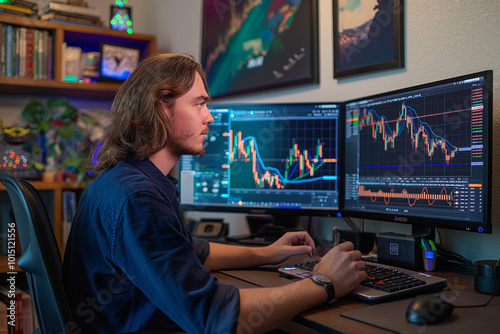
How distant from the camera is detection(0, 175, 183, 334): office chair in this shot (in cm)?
85

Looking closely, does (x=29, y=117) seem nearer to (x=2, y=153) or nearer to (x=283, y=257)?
(x=2, y=153)

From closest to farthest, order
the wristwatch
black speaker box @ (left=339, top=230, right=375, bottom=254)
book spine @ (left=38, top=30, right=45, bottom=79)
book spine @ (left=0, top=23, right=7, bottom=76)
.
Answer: the wristwatch < black speaker box @ (left=339, top=230, right=375, bottom=254) < book spine @ (left=0, top=23, right=7, bottom=76) < book spine @ (left=38, top=30, right=45, bottom=79)

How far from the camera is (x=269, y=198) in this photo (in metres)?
1.67

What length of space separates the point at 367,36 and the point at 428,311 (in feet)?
3.75

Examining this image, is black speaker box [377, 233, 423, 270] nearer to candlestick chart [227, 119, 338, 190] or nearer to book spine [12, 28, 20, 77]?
candlestick chart [227, 119, 338, 190]

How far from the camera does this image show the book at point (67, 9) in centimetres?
237

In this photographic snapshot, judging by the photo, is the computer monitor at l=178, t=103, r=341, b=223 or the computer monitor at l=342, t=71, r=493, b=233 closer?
the computer monitor at l=342, t=71, r=493, b=233

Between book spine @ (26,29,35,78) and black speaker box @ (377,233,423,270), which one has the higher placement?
book spine @ (26,29,35,78)

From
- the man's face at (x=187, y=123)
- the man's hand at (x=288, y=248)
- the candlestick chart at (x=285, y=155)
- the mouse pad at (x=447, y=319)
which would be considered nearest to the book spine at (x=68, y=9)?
the candlestick chart at (x=285, y=155)

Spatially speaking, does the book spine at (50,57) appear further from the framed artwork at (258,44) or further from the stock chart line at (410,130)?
the stock chart line at (410,130)

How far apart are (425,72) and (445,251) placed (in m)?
0.59

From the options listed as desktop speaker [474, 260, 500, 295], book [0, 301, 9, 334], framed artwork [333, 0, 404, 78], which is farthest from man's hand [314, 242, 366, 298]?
book [0, 301, 9, 334]

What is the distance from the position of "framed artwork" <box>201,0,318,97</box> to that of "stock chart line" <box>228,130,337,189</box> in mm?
418

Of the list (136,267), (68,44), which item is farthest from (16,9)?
(136,267)
